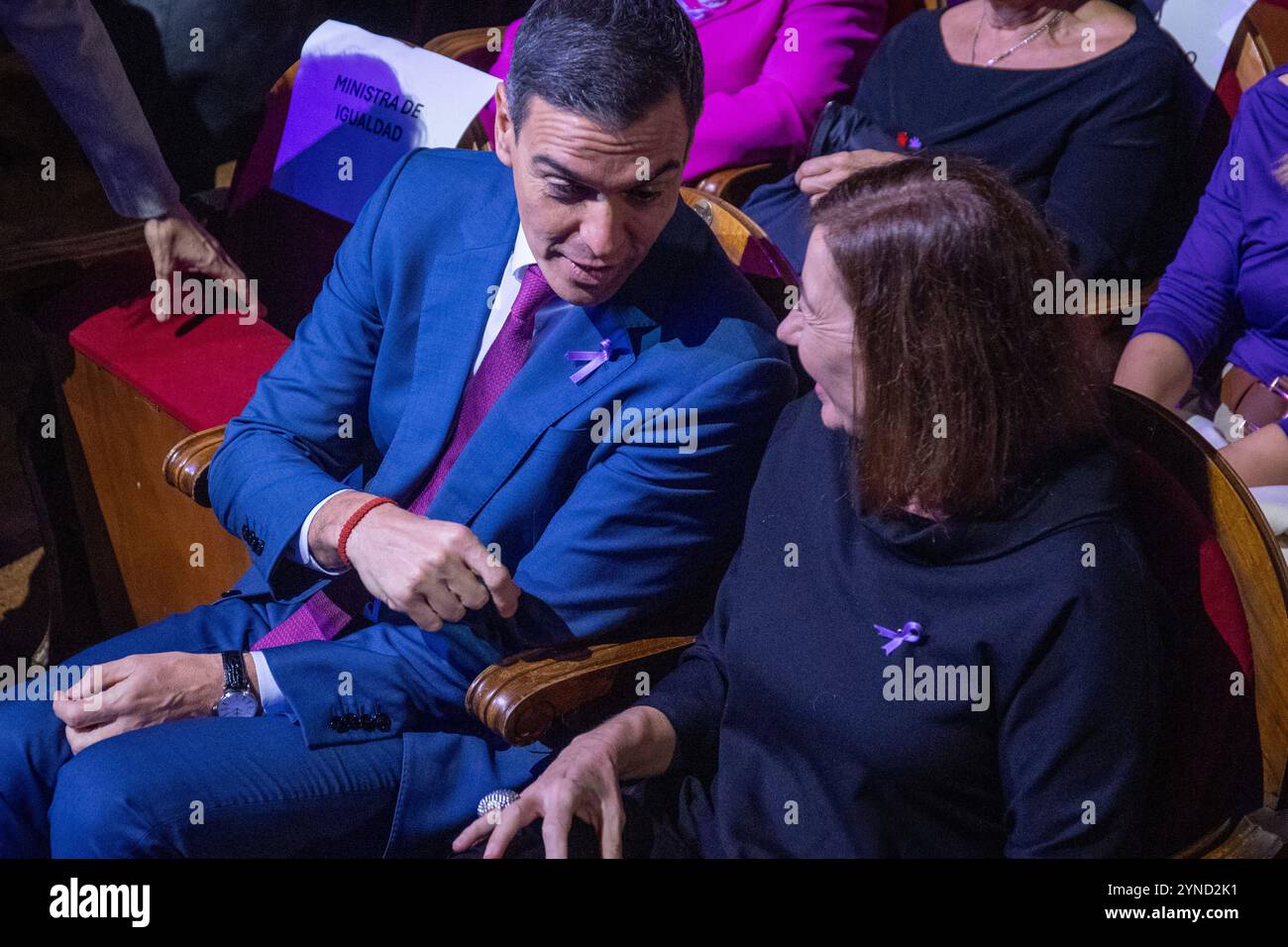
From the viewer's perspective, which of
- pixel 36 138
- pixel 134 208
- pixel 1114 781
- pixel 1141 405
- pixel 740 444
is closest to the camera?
pixel 1114 781

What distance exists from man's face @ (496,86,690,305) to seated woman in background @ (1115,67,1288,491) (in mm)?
761

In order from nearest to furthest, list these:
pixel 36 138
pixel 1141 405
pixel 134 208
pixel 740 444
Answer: pixel 1141 405 → pixel 740 444 → pixel 36 138 → pixel 134 208

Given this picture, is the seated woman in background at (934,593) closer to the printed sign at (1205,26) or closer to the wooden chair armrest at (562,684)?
the wooden chair armrest at (562,684)

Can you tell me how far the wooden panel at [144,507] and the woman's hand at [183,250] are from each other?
0.15 meters

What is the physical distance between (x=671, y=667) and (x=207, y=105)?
1.05 metres

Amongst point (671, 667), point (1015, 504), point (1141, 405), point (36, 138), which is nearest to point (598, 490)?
point (671, 667)

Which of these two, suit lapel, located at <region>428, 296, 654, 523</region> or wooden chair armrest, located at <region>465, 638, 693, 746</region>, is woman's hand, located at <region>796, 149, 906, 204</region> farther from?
wooden chair armrest, located at <region>465, 638, 693, 746</region>

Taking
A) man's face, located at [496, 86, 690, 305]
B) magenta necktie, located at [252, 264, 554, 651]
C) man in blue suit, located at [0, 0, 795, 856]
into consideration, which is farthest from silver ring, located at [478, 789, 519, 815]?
man's face, located at [496, 86, 690, 305]

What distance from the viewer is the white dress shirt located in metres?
1.45
